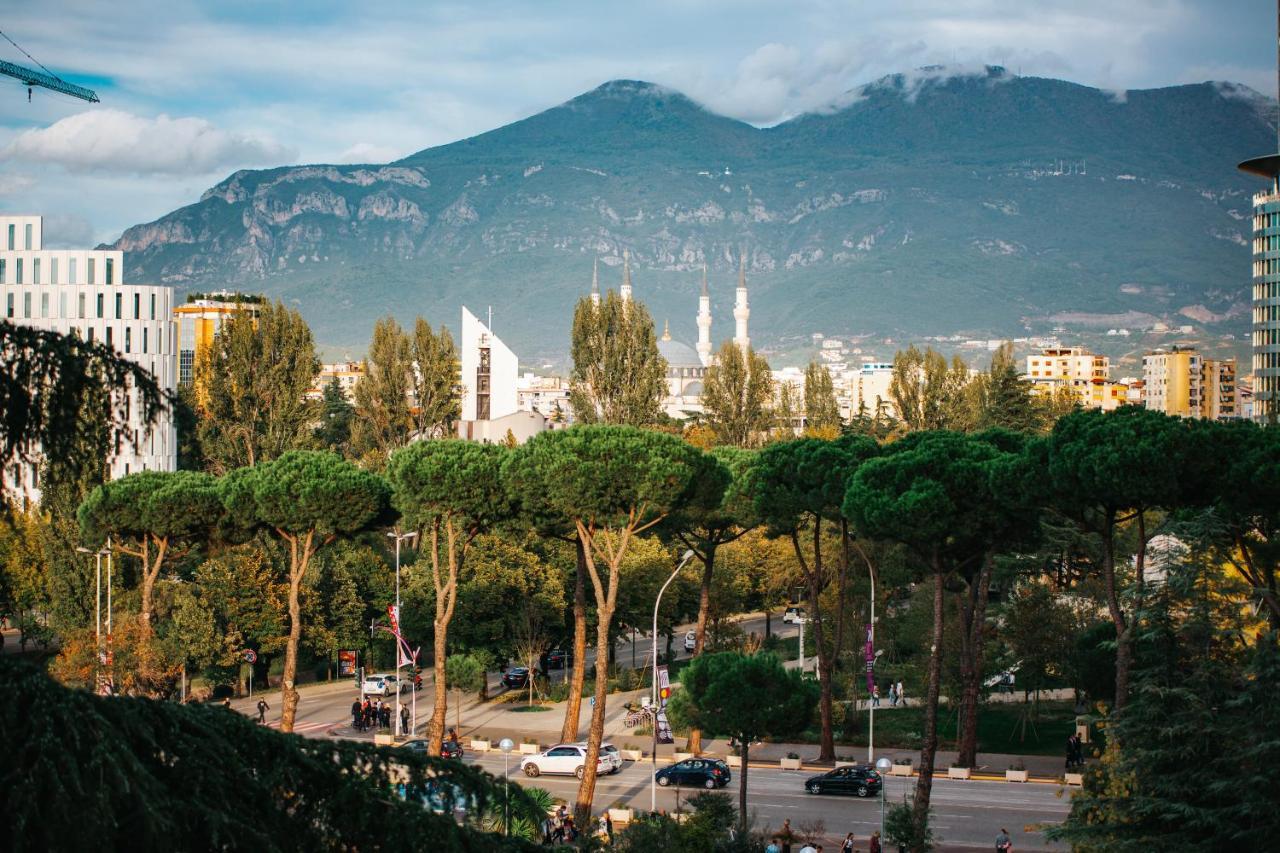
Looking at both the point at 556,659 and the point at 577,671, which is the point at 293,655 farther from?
the point at 556,659

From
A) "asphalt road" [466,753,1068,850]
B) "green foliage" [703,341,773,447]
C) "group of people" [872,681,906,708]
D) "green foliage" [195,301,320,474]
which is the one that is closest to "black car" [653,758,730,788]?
"asphalt road" [466,753,1068,850]

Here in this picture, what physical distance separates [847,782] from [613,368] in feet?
119

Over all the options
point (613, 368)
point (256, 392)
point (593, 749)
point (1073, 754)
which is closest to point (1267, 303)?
point (613, 368)

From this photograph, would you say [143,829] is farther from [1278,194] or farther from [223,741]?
[1278,194]

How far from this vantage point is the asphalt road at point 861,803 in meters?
31.5

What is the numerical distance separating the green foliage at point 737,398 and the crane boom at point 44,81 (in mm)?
78007

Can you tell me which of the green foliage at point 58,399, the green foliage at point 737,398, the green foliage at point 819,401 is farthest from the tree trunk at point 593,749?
the green foliage at point 819,401

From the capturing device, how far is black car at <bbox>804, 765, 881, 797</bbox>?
35.3 m

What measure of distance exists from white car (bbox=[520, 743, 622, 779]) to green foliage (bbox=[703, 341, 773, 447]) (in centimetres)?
4547

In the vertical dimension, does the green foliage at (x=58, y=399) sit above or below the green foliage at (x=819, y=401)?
below

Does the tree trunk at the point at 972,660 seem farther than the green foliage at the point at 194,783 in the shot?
Yes

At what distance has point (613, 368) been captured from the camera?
2721 inches

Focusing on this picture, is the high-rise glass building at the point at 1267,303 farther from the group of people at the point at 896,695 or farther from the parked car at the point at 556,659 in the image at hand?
the parked car at the point at 556,659

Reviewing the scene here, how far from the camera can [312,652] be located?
54.0 metres
